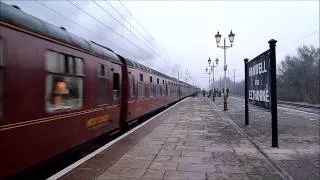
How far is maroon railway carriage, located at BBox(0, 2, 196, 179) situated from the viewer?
6.14 metres

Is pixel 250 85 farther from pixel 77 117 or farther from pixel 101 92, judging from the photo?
pixel 77 117

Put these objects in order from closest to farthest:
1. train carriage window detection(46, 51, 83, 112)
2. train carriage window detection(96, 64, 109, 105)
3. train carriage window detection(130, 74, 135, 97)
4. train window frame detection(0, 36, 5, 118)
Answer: train window frame detection(0, 36, 5, 118) < train carriage window detection(46, 51, 83, 112) < train carriage window detection(96, 64, 109, 105) < train carriage window detection(130, 74, 135, 97)

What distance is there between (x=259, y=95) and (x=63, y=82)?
Result: 28.6ft

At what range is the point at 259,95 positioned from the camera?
599 inches

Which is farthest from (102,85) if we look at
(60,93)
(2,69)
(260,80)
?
(2,69)

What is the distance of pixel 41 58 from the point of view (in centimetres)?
738

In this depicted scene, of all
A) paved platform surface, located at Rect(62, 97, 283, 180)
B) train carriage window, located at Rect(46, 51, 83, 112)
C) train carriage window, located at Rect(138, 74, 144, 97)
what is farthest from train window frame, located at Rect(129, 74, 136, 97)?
train carriage window, located at Rect(46, 51, 83, 112)

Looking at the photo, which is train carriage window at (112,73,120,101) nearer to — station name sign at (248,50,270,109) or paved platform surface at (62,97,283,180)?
paved platform surface at (62,97,283,180)

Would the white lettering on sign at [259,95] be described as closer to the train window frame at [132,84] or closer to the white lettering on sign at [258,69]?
the white lettering on sign at [258,69]

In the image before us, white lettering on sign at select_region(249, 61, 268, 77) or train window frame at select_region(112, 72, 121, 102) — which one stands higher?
Result: white lettering on sign at select_region(249, 61, 268, 77)

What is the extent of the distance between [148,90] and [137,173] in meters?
15.5

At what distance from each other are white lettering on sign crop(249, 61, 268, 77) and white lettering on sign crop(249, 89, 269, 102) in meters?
0.67

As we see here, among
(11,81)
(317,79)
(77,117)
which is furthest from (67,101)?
(317,79)

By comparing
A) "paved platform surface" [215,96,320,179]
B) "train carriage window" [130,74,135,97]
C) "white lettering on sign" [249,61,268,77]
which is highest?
"white lettering on sign" [249,61,268,77]
